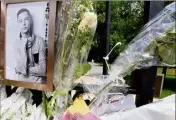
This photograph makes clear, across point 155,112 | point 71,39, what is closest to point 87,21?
point 71,39

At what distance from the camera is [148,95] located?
95cm

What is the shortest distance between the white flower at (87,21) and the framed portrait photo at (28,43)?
0.11 metres

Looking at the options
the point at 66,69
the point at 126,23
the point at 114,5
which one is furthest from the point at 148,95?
the point at 114,5

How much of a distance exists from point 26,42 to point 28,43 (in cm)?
1

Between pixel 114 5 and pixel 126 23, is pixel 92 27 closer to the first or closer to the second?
pixel 126 23

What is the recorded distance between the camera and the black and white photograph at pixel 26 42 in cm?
95

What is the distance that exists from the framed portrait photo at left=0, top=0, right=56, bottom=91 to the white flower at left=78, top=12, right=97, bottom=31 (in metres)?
0.11

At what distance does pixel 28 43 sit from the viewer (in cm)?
100

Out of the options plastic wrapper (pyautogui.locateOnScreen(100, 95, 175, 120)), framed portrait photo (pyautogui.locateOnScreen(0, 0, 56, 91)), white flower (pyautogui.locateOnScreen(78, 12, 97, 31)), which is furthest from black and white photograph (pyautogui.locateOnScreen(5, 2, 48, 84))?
plastic wrapper (pyautogui.locateOnScreen(100, 95, 175, 120))

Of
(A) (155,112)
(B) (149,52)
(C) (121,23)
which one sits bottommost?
(A) (155,112)

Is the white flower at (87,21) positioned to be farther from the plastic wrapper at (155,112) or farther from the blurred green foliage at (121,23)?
the plastic wrapper at (155,112)

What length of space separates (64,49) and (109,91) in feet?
0.71

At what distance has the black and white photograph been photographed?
3.13 ft

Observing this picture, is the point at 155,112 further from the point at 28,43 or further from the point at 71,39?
the point at 28,43
